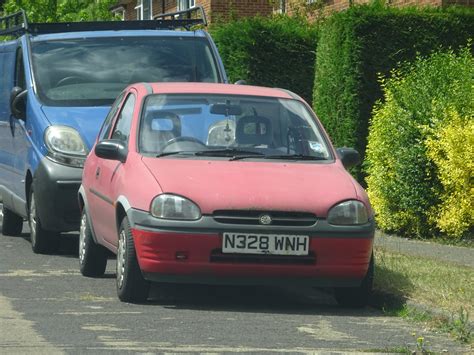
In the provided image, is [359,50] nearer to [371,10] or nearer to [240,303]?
[371,10]

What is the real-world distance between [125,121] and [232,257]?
2.05 meters

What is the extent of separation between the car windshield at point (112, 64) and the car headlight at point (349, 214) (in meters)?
4.90

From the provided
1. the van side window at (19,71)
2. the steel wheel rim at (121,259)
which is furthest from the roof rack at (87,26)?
the steel wheel rim at (121,259)

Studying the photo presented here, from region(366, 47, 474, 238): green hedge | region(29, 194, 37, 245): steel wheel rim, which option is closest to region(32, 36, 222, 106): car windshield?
region(29, 194, 37, 245): steel wheel rim

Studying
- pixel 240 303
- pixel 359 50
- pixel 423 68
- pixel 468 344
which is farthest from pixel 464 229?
pixel 468 344

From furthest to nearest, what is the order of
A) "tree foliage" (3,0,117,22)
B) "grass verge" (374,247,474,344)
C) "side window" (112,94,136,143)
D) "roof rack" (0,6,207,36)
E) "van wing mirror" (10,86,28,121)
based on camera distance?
"tree foliage" (3,0,117,22), "roof rack" (0,6,207,36), "van wing mirror" (10,86,28,121), "side window" (112,94,136,143), "grass verge" (374,247,474,344)

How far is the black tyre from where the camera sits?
10.3 m

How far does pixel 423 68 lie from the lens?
16.5 m

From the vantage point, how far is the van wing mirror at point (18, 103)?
47.5 feet

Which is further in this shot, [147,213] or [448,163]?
[448,163]

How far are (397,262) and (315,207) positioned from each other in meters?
2.71

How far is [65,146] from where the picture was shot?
44.2ft

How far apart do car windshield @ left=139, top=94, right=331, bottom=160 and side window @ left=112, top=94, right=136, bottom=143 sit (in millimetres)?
211

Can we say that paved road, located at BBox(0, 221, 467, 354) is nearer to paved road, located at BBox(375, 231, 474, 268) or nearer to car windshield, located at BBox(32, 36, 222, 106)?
paved road, located at BBox(375, 231, 474, 268)
